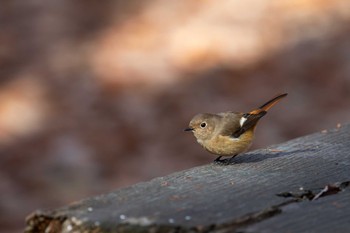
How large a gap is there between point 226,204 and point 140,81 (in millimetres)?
6084

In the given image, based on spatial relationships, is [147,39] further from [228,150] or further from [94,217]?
[94,217]

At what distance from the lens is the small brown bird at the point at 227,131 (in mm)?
4223

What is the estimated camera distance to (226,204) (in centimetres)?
231

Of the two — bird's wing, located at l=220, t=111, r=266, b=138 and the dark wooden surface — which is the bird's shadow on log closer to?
the dark wooden surface

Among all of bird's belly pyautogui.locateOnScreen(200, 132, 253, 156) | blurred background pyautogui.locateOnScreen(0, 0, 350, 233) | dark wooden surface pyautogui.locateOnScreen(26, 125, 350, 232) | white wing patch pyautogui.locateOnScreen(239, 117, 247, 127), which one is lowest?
dark wooden surface pyautogui.locateOnScreen(26, 125, 350, 232)

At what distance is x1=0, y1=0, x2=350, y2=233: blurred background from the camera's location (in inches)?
286

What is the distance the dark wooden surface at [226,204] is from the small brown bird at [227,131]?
1281mm

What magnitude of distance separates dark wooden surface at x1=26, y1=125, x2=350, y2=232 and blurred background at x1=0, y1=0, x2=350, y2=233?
388cm

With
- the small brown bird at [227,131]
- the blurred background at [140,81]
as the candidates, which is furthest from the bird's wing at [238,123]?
the blurred background at [140,81]

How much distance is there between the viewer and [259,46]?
8.82 meters

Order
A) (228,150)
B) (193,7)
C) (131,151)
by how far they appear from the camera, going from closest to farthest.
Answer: (228,150) < (131,151) < (193,7)

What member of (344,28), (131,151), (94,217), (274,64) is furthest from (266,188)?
(344,28)

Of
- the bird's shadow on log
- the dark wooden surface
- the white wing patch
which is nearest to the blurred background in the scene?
the white wing patch

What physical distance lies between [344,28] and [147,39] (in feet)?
6.88
